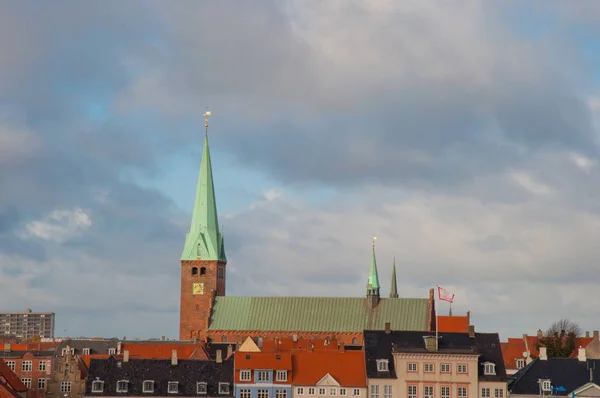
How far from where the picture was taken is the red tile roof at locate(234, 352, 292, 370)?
12888 centimetres

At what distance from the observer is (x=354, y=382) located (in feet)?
418

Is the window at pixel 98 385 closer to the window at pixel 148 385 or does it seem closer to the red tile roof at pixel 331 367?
the window at pixel 148 385

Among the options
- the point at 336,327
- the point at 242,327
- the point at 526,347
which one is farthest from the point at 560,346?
the point at 242,327

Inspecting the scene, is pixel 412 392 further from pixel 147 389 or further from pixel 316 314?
pixel 316 314

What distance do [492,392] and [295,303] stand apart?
72.6 metres

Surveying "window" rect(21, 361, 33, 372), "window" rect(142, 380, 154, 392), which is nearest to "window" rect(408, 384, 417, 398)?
"window" rect(142, 380, 154, 392)

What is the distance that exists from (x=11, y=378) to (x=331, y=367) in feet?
116

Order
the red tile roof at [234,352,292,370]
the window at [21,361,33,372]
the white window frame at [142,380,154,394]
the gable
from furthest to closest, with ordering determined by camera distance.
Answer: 1. the window at [21,361,33,372]
2. the red tile roof at [234,352,292,370]
3. the gable
4. the white window frame at [142,380,154,394]

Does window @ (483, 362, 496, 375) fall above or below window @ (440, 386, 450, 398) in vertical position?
above

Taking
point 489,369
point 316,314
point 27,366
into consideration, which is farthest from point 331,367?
point 316,314

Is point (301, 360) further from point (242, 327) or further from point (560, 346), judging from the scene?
point (242, 327)

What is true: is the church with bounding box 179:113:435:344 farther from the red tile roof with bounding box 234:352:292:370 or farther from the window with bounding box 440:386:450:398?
the window with bounding box 440:386:450:398

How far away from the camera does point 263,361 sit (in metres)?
129

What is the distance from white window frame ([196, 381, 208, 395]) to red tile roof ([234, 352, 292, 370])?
3.74 metres
